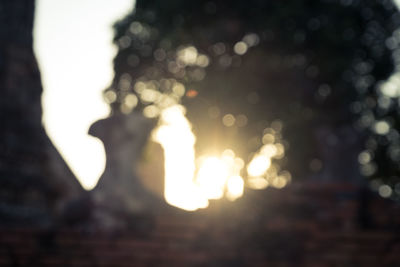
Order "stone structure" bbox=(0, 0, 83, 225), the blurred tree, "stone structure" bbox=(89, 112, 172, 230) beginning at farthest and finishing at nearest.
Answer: the blurred tree → "stone structure" bbox=(0, 0, 83, 225) → "stone structure" bbox=(89, 112, 172, 230)

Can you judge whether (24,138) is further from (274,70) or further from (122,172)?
(274,70)

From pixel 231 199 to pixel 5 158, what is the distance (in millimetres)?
4375

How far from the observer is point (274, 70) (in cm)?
1652

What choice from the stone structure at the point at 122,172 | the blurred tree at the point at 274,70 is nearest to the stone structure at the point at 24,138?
the stone structure at the point at 122,172

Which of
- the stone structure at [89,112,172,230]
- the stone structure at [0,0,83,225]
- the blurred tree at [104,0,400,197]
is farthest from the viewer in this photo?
the blurred tree at [104,0,400,197]

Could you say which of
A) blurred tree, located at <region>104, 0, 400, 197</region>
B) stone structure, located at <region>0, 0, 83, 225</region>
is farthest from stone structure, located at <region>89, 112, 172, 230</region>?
blurred tree, located at <region>104, 0, 400, 197</region>

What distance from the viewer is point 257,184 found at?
18.5 metres

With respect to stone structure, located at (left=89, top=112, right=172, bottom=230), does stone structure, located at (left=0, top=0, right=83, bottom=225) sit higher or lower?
higher

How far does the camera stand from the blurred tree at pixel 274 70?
1589 centimetres

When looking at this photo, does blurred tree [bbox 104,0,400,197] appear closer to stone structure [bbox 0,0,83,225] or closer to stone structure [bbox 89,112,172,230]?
stone structure [bbox 0,0,83,225]

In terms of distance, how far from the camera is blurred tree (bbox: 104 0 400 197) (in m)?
15.9

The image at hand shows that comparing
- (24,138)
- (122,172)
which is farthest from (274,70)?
(122,172)

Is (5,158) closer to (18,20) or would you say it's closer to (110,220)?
(18,20)

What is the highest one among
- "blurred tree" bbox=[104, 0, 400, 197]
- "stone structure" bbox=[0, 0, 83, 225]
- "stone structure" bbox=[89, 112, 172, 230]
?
"blurred tree" bbox=[104, 0, 400, 197]
